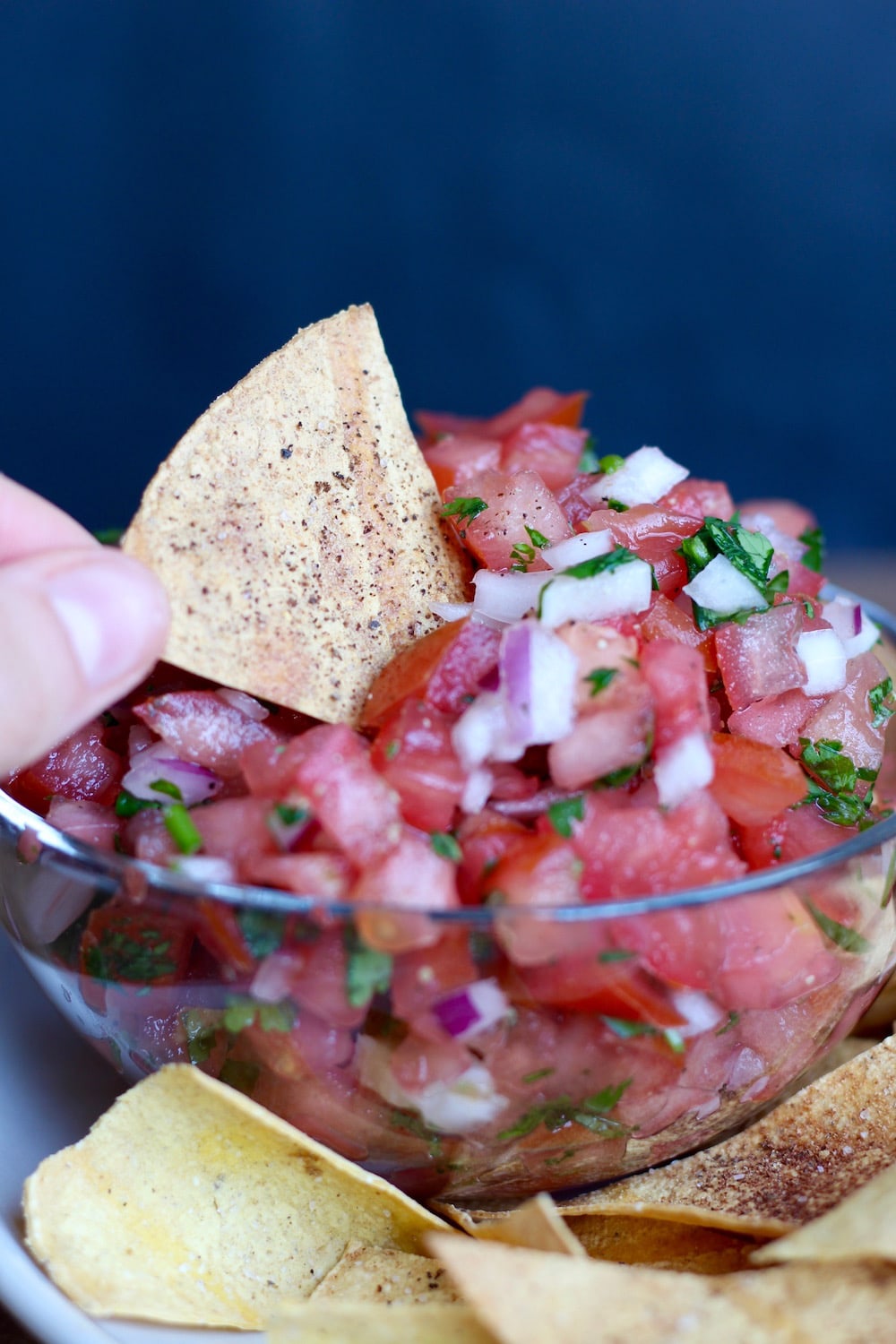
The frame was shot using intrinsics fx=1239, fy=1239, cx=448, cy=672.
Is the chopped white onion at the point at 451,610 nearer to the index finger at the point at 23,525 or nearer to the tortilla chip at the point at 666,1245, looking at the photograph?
the index finger at the point at 23,525

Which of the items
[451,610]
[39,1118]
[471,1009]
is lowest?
[39,1118]

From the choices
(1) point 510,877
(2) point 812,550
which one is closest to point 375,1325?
(1) point 510,877

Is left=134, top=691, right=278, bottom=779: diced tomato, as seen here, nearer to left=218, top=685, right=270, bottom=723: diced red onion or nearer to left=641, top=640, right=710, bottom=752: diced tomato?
left=218, top=685, right=270, bottom=723: diced red onion

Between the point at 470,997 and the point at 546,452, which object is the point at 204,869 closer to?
the point at 470,997

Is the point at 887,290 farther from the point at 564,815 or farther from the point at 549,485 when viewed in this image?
the point at 564,815

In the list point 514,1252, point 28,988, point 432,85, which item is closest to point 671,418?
point 432,85

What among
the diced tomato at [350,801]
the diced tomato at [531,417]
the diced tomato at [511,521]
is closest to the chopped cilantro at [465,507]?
the diced tomato at [511,521]

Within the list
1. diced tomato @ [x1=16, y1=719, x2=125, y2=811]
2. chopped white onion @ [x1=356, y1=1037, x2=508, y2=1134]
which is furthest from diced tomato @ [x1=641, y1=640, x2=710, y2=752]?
diced tomato @ [x1=16, y1=719, x2=125, y2=811]
